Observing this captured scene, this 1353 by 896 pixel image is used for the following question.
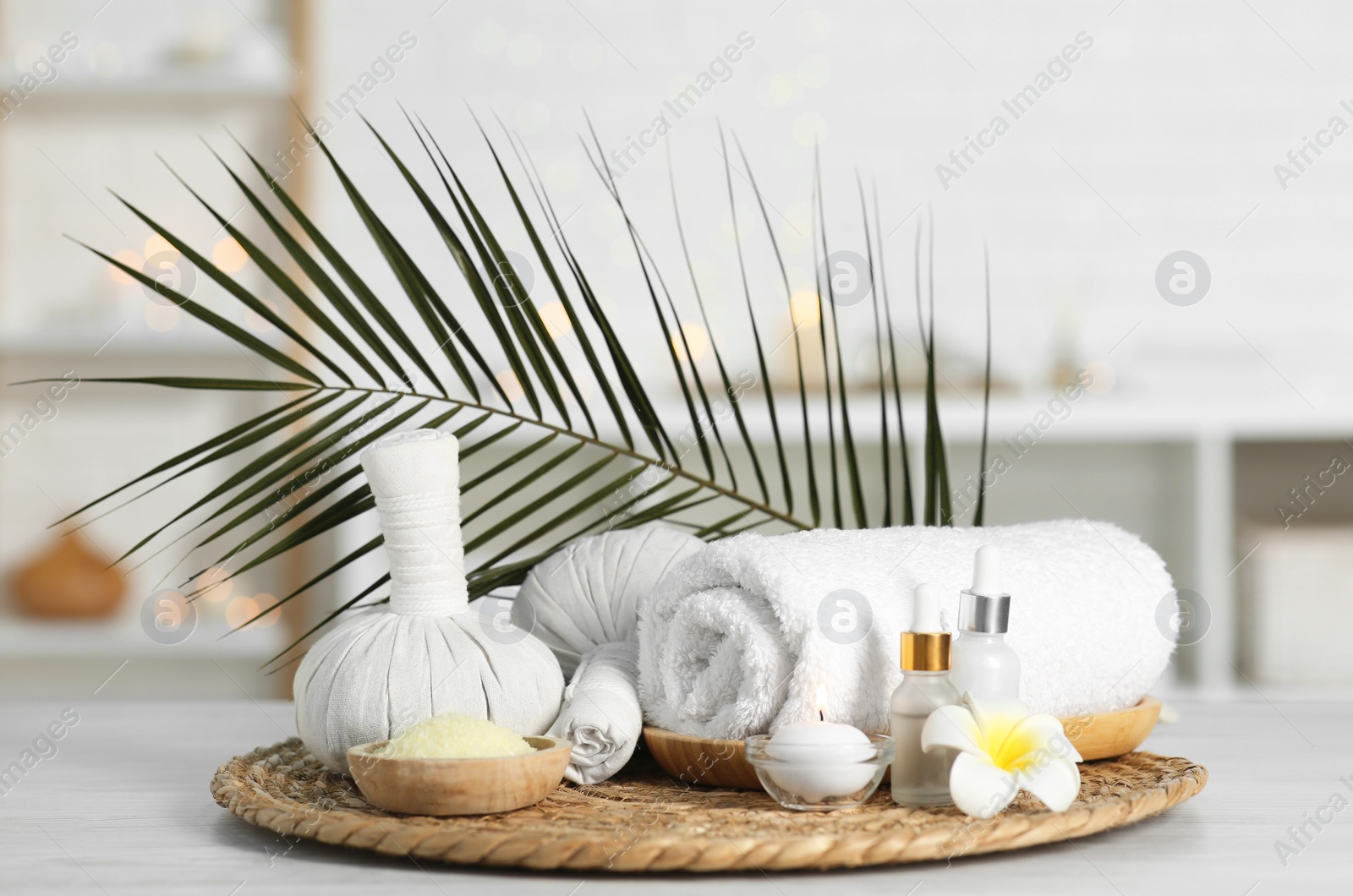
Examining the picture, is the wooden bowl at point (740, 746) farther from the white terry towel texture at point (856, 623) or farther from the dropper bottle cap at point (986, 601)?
the dropper bottle cap at point (986, 601)

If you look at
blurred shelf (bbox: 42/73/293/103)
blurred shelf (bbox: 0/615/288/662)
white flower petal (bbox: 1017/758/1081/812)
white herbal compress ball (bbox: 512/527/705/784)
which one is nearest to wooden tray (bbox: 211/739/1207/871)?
white flower petal (bbox: 1017/758/1081/812)

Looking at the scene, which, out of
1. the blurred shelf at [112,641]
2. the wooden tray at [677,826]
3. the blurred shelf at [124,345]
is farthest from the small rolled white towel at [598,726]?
the blurred shelf at [124,345]

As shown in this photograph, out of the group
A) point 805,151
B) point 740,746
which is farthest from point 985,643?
point 805,151

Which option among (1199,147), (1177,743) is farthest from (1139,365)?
(1177,743)

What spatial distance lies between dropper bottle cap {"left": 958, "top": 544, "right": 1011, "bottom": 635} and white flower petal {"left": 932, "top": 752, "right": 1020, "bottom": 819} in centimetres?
8

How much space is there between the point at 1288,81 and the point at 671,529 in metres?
2.28

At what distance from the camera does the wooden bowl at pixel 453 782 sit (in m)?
0.56

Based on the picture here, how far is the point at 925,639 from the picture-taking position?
61 centimetres

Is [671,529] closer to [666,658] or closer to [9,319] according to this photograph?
[666,658]

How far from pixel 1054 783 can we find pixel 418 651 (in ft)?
1.09

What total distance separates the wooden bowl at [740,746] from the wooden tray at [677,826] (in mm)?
11

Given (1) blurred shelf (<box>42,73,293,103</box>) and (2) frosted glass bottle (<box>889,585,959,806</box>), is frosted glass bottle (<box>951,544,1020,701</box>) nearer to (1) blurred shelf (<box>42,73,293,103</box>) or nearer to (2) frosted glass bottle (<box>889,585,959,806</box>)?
(2) frosted glass bottle (<box>889,585,959,806</box>)

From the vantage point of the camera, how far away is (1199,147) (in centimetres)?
252

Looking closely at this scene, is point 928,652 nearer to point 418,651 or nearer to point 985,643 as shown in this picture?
point 985,643
